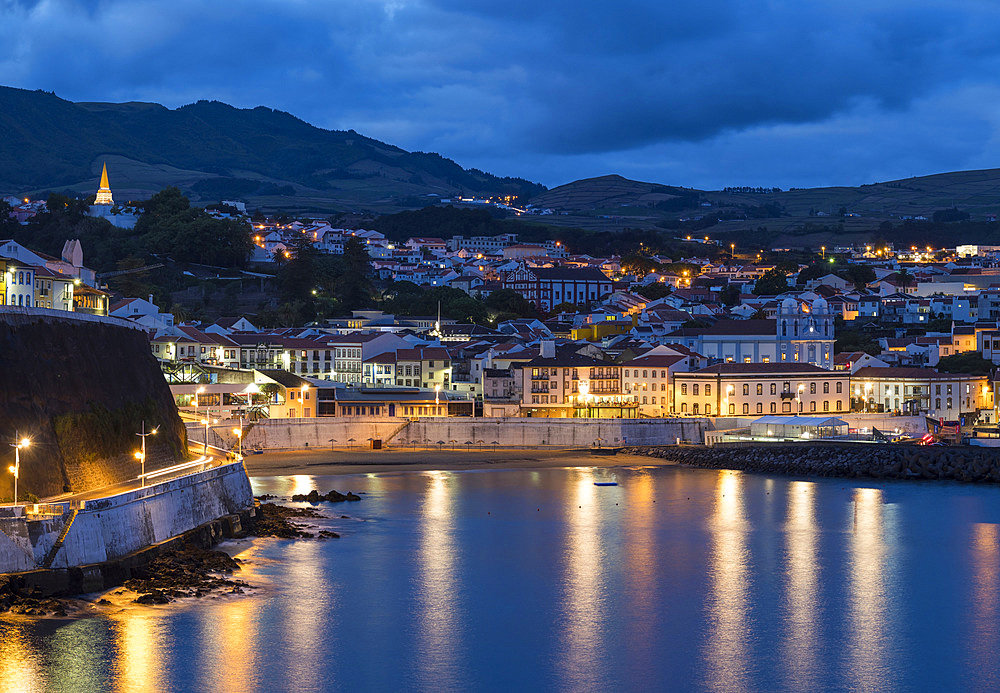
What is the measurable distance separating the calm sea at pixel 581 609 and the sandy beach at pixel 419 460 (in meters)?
7.80

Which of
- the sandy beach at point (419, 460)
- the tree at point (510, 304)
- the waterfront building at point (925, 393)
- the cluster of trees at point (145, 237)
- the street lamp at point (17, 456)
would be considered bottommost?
the sandy beach at point (419, 460)

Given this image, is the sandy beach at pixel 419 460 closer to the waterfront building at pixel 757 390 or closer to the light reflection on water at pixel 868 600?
the waterfront building at pixel 757 390

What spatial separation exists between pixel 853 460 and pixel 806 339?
17.1 meters

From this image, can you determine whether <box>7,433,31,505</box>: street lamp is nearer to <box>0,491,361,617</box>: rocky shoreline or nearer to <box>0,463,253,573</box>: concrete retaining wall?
<box>0,463,253,573</box>: concrete retaining wall

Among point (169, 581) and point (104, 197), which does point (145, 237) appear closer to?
point (104, 197)

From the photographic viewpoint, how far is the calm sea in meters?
20.3

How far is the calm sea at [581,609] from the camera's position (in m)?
20.3

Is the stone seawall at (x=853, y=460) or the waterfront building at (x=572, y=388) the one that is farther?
the waterfront building at (x=572, y=388)

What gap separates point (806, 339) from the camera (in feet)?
202

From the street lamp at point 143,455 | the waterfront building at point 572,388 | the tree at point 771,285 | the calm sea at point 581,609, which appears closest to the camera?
the calm sea at point 581,609

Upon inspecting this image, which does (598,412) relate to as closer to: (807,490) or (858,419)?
(858,419)

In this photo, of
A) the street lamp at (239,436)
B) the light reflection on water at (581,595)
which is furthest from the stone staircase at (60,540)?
the street lamp at (239,436)

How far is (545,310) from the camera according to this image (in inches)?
3656

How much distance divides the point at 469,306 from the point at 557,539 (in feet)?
162
